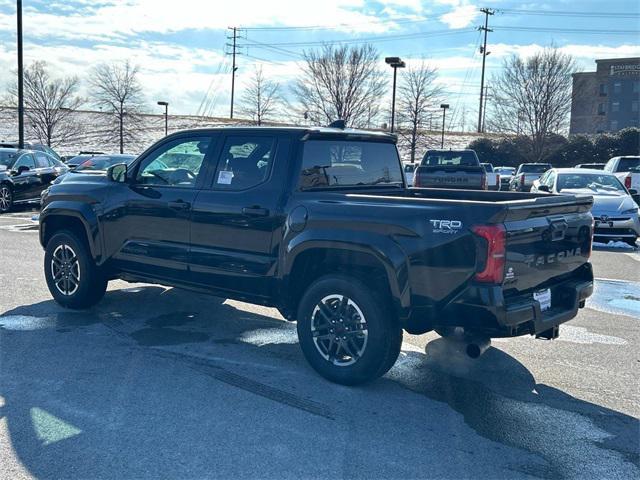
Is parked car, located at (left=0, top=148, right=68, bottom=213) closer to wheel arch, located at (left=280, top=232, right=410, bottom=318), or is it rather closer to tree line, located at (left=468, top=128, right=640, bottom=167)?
wheel arch, located at (left=280, top=232, right=410, bottom=318)

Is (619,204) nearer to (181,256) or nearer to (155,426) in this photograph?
(181,256)

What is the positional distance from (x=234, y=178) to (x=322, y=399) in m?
2.09

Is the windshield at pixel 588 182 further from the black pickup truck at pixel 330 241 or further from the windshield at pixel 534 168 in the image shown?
the windshield at pixel 534 168

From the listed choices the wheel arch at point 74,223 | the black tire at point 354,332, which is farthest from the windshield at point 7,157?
the black tire at point 354,332

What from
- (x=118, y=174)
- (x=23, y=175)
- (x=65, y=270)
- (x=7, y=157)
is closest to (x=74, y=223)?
(x=65, y=270)

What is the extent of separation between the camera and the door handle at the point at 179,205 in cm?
580

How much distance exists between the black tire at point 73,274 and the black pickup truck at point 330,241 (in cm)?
2

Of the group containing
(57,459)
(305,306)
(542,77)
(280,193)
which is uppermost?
(542,77)

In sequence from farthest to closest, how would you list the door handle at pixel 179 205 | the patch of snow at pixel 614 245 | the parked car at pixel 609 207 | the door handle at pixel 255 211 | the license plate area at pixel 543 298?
1. the patch of snow at pixel 614 245
2. the parked car at pixel 609 207
3. the door handle at pixel 179 205
4. the door handle at pixel 255 211
5. the license plate area at pixel 543 298

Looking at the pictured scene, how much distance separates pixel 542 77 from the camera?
145 ft

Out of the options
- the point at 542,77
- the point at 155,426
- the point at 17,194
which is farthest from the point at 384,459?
the point at 542,77

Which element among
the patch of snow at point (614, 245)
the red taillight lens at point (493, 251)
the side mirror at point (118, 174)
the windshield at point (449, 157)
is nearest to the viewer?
the red taillight lens at point (493, 251)

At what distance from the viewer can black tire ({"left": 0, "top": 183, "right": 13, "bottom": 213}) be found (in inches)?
678

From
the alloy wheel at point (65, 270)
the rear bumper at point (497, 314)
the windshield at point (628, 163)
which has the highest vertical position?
the windshield at point (628, 163)
